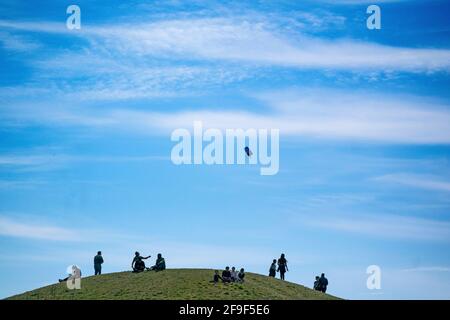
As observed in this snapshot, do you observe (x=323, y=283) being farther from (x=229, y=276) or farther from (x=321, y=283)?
(x=229, y=276)

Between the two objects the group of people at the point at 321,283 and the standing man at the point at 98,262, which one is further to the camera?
the group of people at the point at 321,283

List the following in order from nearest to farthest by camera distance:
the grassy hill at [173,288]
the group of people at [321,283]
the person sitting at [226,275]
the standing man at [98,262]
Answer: the grassy hill at [173,288]
the person sitting at [226,275]
the standing man at [98,262]
the group of people at [321,283]

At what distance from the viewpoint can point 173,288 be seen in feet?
169

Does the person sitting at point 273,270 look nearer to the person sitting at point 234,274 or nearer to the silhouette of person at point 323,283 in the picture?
the silhouette of person at point 323,283

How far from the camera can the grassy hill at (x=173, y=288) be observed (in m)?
49.5

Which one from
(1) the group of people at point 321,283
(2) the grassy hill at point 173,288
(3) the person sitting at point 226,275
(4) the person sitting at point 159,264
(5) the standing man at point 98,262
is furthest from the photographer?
(1) the group of people at point 321,283

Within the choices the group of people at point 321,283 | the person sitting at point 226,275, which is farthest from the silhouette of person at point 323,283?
the person sitting at point 226,275

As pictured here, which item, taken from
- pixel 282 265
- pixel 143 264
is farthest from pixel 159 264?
pixel 282 265

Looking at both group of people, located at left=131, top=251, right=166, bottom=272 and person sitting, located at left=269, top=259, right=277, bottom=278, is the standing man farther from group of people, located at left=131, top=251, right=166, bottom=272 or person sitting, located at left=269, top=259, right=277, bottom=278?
person sitting, located at left=269, top=259, right=277, bottom=278

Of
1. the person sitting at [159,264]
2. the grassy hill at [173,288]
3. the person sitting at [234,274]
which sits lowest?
the grassy hill at [173,288]
